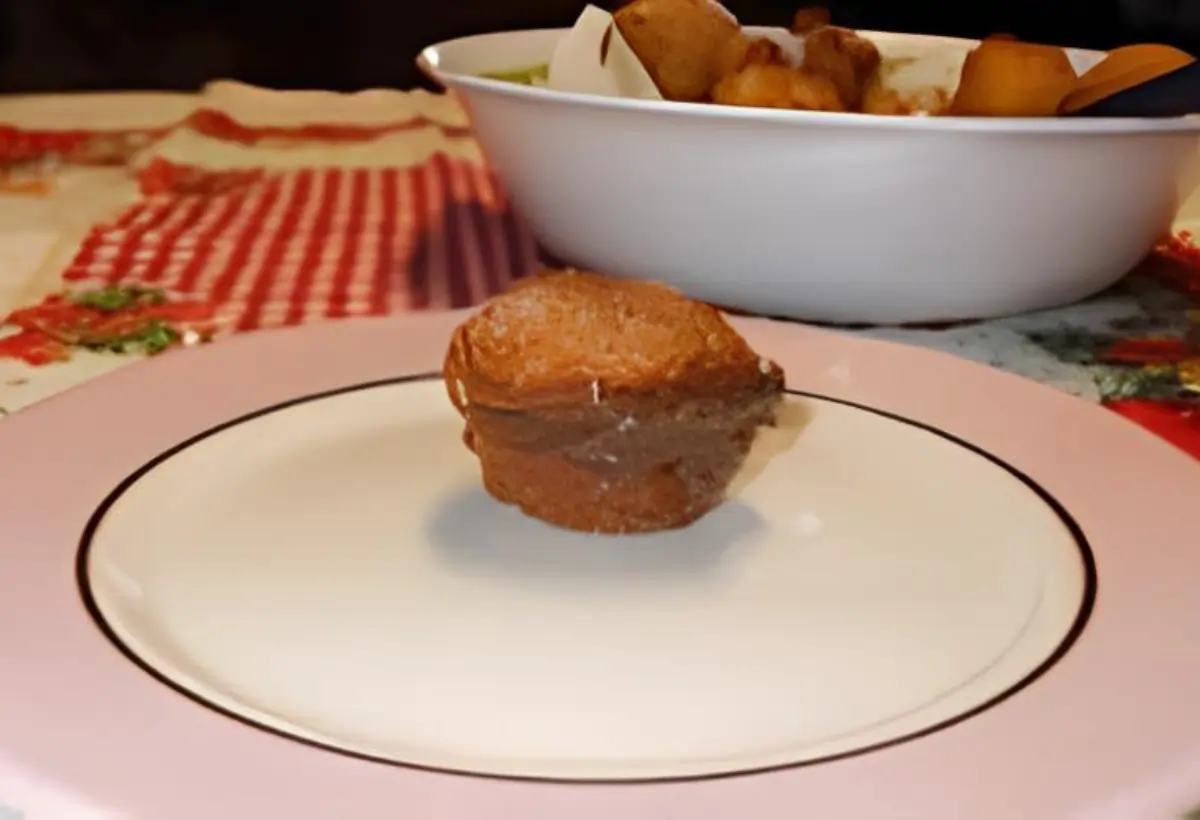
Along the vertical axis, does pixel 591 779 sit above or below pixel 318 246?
above

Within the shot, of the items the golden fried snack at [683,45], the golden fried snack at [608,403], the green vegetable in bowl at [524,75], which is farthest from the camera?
the green vegetable in bowl at [524,75]

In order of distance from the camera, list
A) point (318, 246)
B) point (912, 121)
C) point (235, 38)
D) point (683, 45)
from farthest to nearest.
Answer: point (235, 38) → point (318, 246) → point (683, 45) → point (912, 121)

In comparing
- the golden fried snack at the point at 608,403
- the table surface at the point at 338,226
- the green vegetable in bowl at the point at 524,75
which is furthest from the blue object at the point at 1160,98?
the green vegetable in bowl at the point at 524,75

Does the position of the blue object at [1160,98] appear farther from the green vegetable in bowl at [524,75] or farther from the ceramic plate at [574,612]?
the green vegetable in bowl at [524,75]

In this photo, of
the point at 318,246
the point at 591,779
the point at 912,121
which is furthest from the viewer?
the point at 318,246

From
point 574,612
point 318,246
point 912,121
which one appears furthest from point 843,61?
point 574,612

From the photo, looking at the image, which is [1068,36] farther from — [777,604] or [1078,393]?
[777,604]

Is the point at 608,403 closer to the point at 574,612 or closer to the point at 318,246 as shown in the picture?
the point at 574,612
